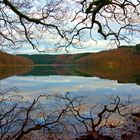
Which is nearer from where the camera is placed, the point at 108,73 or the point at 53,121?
the point at 53,121

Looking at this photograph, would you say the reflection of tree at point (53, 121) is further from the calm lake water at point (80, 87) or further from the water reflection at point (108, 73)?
the water reflection at point (108, 73)

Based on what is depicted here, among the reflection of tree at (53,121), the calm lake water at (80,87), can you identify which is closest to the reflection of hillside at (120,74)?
the calm lake water at (80,87)

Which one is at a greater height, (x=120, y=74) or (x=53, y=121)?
→ (x=120, y=74)

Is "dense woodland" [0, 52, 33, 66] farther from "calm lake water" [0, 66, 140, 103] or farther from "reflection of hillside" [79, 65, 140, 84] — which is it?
"reflection of hillside" [79, 65, 140, 84]

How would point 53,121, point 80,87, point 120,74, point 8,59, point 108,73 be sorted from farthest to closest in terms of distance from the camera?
point 108,73
point 120,74
point 80,87
point 8,59
point 53,121

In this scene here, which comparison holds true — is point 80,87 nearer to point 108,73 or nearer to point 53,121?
point 53,121

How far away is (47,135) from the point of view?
10219mm

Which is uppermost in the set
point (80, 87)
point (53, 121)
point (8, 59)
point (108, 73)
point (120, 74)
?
point (8, 59)

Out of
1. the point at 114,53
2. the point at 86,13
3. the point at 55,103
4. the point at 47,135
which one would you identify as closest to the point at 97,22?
the point at 86,13

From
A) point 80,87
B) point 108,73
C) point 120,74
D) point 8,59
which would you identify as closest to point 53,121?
point 8,59

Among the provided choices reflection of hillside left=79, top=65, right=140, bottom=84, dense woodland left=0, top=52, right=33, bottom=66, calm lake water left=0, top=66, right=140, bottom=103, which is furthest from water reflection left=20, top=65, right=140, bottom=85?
dense woodland left=0, top=52, right=33, bottom=66

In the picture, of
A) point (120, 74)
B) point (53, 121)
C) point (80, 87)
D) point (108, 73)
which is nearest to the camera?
point (53, 121)

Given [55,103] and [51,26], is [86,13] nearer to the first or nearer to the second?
[51,26]

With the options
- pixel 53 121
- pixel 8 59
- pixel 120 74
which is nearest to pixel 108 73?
pixel 120 74
